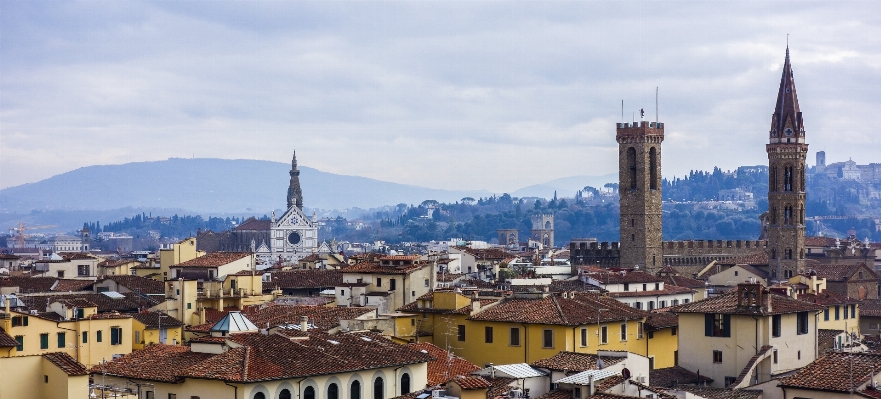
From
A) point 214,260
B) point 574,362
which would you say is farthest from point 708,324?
point 214,260

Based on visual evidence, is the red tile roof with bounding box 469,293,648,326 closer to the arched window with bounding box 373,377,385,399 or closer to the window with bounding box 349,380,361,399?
the arched window with bounding box 373,377,385,399

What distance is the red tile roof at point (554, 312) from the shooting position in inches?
1323

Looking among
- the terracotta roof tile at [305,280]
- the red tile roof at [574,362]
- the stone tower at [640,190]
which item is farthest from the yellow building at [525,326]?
the stone tower at [640,190]

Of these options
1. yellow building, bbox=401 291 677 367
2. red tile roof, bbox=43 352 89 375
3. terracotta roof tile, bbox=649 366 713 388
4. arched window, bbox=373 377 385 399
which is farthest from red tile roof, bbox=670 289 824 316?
red tile roof, bbox=43 352 89 375

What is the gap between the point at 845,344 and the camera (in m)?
36.6

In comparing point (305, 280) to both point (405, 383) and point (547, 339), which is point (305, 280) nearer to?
→ point (547, 339)

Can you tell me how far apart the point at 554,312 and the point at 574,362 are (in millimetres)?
7465

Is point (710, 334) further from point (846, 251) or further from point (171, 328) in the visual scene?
point (846, 251)

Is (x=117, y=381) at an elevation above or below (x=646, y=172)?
below

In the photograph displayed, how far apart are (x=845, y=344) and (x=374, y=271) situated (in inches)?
597

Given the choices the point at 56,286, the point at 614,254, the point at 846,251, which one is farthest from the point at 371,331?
the point at 846,251

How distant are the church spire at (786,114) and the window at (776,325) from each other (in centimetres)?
6108

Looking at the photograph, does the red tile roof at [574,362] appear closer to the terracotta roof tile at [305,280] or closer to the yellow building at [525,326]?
the yellow building at [525,326]

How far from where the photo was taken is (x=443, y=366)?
2986 centimetres
